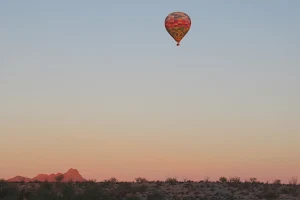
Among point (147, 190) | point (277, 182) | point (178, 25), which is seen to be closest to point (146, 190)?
point (147, 190)

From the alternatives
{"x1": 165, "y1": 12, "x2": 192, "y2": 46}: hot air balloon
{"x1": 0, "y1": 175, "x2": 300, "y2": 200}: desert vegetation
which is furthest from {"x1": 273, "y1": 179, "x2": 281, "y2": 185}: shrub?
{"x1": 165, "y1": 12, "x2": 192, "y2": 46}: hot air balloon

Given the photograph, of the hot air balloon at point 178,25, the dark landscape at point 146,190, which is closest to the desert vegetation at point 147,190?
the dark landscape at point 146,190

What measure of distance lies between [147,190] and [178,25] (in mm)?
37087

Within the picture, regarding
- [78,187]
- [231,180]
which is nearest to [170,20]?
[231,180]

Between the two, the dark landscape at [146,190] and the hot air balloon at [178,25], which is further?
the hot air balloon at [178,25]

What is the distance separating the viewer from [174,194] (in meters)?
57.6

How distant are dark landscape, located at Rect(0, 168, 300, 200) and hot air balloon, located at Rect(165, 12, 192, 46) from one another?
103 feet

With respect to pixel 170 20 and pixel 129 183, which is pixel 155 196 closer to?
pixel 129 183

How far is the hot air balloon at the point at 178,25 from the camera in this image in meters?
90.9

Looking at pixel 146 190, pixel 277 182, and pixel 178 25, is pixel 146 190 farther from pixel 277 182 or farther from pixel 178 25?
pixel 178 25

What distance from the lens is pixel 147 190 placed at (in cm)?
5912

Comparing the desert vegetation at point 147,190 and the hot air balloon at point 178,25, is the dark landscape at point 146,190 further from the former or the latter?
the hot air balloon at point 178,25

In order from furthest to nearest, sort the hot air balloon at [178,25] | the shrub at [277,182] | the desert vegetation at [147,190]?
the hot air balloon at [178,25] → the shrub at [277,182] → the desert vegetation at [147,190]

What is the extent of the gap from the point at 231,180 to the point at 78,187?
14.9 metres
